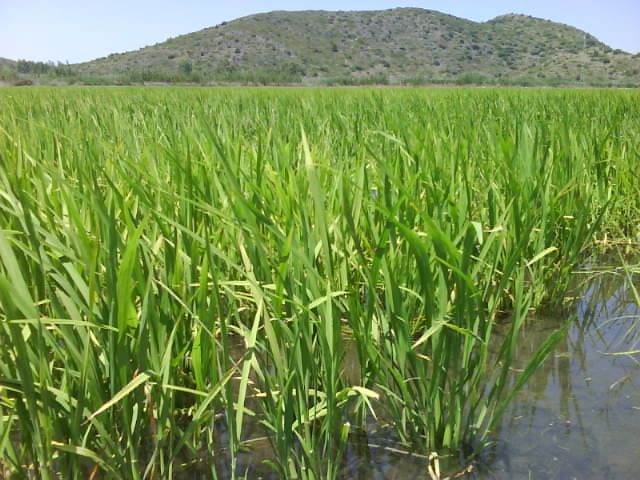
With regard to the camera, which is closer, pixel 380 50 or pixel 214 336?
pixel 214 336

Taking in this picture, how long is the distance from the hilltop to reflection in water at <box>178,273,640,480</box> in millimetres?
71388

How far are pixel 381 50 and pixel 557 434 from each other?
3847 inches

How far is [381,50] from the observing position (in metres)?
93.8

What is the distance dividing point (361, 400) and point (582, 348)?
33.0 inches

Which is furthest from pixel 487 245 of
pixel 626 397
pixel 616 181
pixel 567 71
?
pixel 567 71

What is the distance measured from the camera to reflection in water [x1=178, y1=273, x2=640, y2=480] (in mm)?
1217

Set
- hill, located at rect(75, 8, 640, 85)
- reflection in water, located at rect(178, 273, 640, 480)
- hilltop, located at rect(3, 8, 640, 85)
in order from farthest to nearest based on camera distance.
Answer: hill, located at rect(75, 8, 640, 85), hilltop, located at rect(3, 8, 640, 85), reflection in water, located at rect(178, 273, 640, 480)

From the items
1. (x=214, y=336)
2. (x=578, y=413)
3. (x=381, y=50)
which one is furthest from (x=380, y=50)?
(x=214, y=336)

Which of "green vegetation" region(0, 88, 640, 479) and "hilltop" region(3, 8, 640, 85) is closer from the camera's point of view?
"green vegetation" region(0, 88, 640, 479)

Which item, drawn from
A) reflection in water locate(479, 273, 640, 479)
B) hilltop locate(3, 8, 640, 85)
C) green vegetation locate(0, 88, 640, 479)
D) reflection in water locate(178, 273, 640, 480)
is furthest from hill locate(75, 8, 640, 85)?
green vegetation locate(0, 88, 640, 479)

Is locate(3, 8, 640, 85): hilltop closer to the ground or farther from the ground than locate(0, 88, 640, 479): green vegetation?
farther from the ground

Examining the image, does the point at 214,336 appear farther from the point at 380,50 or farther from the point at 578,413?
the point at 380,50

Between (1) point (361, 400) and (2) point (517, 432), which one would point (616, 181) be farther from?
(1) point (361, 400)

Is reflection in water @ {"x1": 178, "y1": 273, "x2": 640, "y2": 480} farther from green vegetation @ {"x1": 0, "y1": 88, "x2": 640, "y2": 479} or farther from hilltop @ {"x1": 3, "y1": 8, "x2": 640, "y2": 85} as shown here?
hilltop @ {"x1": 3, "y1": 8, "x2": 640, "y2": 85}
